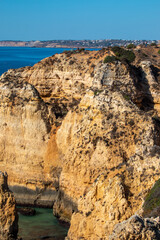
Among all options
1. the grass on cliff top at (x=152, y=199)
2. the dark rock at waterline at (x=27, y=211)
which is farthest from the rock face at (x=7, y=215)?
the dark rock at waterline at (x=27, y=211)

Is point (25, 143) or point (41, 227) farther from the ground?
point (25, 143)

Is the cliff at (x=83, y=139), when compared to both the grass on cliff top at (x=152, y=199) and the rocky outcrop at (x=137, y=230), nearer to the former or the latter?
the grass on cliff top at (x=152, y=199)

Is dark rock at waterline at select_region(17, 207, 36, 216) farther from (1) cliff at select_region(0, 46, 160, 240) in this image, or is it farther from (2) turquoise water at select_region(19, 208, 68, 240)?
(1) cliff at select_region(0, 46, 160, 240)

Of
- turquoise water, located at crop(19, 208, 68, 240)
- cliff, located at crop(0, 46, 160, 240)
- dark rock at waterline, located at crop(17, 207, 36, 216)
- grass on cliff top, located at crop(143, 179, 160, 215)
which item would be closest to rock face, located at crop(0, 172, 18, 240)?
cliff, located at crop(0, 46, 160, 240)

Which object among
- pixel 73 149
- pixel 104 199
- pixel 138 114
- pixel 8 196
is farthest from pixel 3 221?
pixel 138 114

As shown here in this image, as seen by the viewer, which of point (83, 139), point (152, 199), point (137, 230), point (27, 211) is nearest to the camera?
point (137, 230)

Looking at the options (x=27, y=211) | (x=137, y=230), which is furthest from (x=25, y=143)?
(x=137, y=230)

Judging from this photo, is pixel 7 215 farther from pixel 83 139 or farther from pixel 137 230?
pixel 137 230

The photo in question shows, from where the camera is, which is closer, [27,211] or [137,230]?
[137,230]
